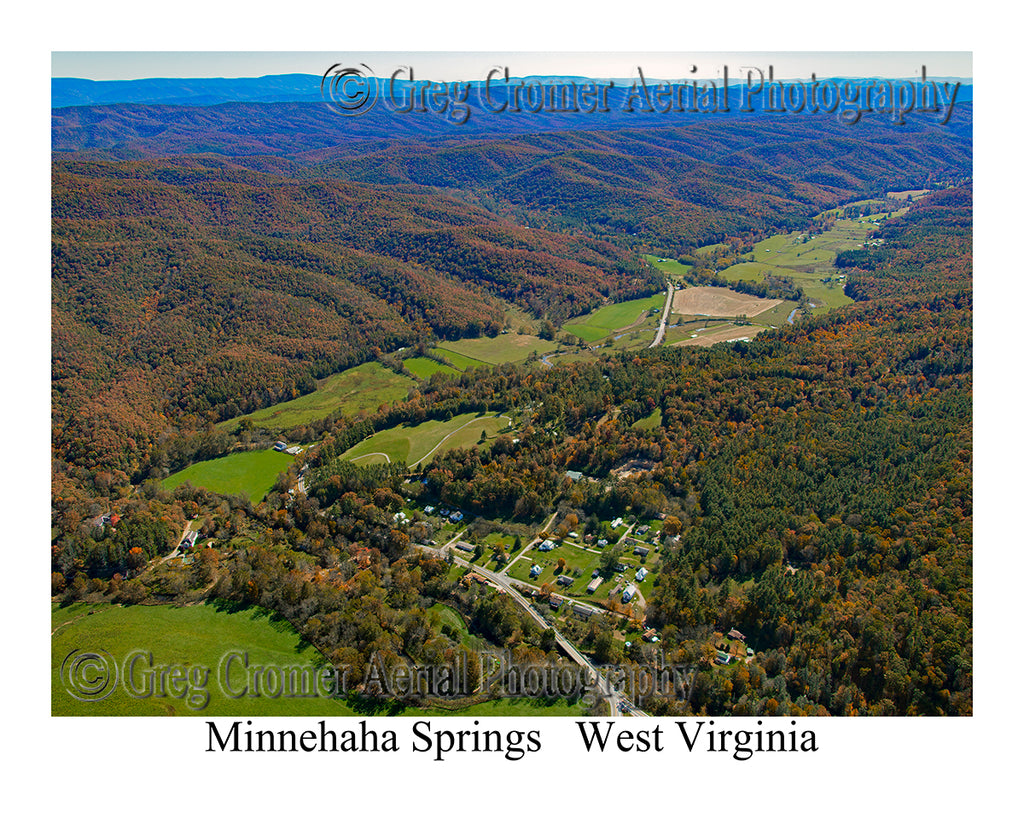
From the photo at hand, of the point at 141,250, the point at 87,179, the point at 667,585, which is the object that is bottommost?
the point at 667,585

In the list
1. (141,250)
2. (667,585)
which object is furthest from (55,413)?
(667,585)

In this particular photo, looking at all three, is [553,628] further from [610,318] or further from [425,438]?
[610,318]

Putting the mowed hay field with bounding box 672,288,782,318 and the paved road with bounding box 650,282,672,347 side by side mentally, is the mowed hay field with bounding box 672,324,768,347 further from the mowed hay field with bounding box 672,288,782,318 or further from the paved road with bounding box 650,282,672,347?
the mowed hay field with bounding box 672,288,782,318

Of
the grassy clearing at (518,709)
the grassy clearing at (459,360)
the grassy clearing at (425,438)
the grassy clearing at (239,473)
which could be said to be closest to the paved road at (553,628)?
the grassy clearing at (518,709)

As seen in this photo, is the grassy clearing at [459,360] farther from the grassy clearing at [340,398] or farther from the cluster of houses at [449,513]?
the cluster of houses at [449,513]

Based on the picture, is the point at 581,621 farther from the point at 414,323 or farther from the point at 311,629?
the point at 414,323
